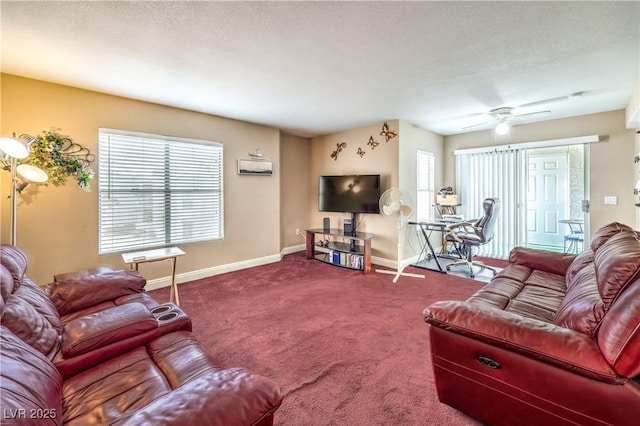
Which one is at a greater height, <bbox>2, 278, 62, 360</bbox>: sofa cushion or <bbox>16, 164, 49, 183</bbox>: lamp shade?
<bbox>16, 164, 49, 183</bbox>: lamp shade

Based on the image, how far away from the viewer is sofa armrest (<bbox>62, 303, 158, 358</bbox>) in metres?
1.35

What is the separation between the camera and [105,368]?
1.32 m

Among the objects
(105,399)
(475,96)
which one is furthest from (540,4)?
(105,399)

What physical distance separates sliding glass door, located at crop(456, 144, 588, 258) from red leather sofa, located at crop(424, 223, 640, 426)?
3.56 meters

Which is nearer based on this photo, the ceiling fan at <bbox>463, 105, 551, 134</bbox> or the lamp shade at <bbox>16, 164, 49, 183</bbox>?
the lamp shade at <bbox>16, 164, 49, 183</bbox>

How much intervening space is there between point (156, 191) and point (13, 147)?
158 cm

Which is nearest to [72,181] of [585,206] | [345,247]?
[345,247]

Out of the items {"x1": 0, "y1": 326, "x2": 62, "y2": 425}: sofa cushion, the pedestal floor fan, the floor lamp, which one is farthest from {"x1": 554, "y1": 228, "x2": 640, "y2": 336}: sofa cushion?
the floor lamp

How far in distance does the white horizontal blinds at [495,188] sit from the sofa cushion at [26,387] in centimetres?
579

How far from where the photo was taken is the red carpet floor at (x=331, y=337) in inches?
64.2

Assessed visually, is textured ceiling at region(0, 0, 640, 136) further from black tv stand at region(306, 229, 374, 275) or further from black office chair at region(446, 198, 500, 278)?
black tv stand at region(306, 229, 374, 275)

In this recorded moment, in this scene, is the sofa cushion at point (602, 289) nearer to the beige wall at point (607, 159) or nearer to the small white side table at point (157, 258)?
the small white side table at point (157, 258)

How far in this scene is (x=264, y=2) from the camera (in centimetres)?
172

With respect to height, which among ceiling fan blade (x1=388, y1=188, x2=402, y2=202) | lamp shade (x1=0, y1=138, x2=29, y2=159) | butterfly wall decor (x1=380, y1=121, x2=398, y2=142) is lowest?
ceiling fan blade (x1=388, y1=188, x2=402, y2=202)
